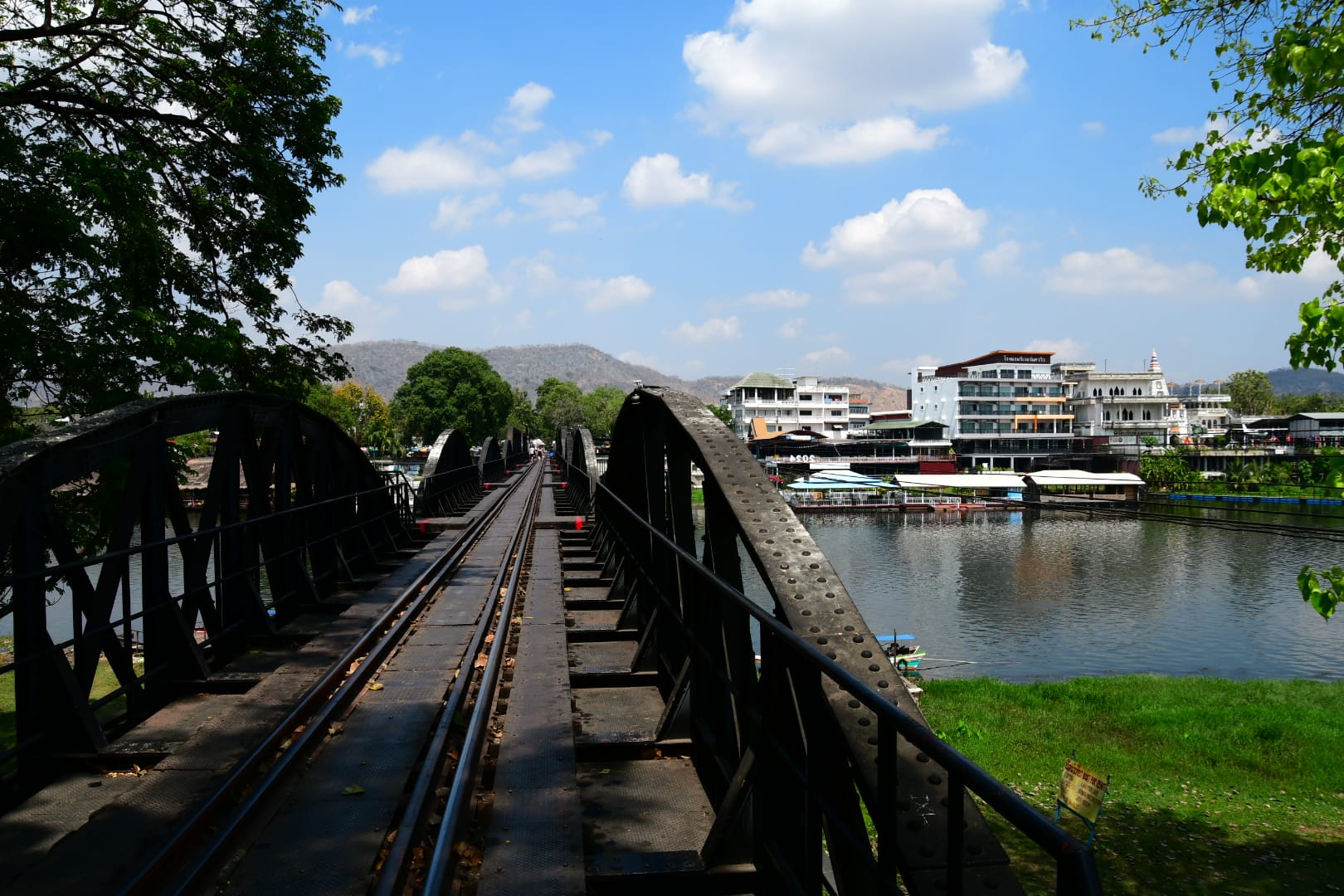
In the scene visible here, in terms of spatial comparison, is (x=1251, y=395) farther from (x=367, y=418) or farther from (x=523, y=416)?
→ (x=367, y=418)

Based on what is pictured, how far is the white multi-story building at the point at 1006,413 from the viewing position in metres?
88.4

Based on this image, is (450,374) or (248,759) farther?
(450,374)

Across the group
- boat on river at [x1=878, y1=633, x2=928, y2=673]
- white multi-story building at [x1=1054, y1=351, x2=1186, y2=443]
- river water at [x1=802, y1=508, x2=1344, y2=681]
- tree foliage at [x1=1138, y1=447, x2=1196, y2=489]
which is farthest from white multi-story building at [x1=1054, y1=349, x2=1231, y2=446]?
boat on river at [x1=878, y1=633, x2=928, y2=673]

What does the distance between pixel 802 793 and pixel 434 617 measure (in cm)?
701

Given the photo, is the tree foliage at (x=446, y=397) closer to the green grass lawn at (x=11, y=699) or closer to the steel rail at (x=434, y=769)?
the green grass lawn at (x=11, y=699)

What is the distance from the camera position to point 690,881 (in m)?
3.63

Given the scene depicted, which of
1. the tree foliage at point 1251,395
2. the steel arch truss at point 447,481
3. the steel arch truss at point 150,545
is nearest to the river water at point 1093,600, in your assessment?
the steel arch truss at point 447,481

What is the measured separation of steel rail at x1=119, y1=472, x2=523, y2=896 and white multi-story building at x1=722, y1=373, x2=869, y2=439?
103858 millimetres

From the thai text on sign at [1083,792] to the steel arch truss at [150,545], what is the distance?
1029cm

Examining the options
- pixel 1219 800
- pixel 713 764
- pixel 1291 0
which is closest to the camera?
pixel 713 764

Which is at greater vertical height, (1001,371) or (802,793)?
(1001,371)

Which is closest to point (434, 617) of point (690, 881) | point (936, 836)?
point (690, 881)

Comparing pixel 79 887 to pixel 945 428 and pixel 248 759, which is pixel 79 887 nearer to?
pixel 248 759

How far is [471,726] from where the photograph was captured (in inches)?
214
